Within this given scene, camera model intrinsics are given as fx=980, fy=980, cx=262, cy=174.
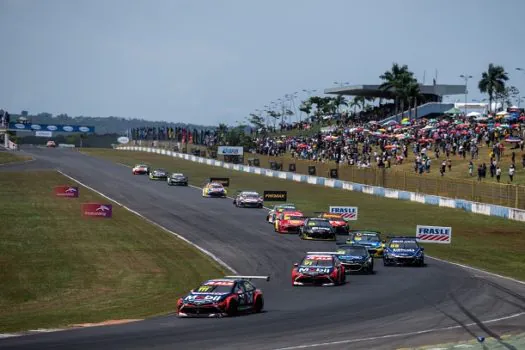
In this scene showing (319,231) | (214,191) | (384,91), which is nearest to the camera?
(319,231)

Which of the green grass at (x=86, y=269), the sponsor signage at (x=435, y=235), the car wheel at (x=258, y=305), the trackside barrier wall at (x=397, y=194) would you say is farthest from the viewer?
the trackside barrier wall at (x=397, y=194)

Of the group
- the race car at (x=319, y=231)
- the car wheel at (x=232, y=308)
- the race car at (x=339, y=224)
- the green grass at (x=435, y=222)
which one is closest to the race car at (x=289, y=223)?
the race car at (x=339, y=224)

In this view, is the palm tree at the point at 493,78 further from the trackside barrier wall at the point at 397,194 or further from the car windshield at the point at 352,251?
the car windshield at the point at 352,251

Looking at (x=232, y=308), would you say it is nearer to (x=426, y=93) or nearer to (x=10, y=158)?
(x=10, y=158)

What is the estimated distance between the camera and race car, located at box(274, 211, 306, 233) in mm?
57188

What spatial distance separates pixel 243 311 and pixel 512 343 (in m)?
10.1

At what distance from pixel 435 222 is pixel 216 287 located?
39867mm

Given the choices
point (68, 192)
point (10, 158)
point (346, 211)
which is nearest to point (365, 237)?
point (346, 211)

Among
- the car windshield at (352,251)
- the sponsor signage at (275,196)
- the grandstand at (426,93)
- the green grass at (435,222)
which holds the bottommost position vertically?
the green grass at (435,222)

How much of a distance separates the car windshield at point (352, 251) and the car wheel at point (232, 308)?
1430 centimetres

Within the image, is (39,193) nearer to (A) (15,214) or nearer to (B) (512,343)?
(A) (15,214)

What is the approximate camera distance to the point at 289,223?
57.2 m

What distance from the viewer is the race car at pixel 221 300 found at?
26.9 metres

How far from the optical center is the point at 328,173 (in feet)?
331
